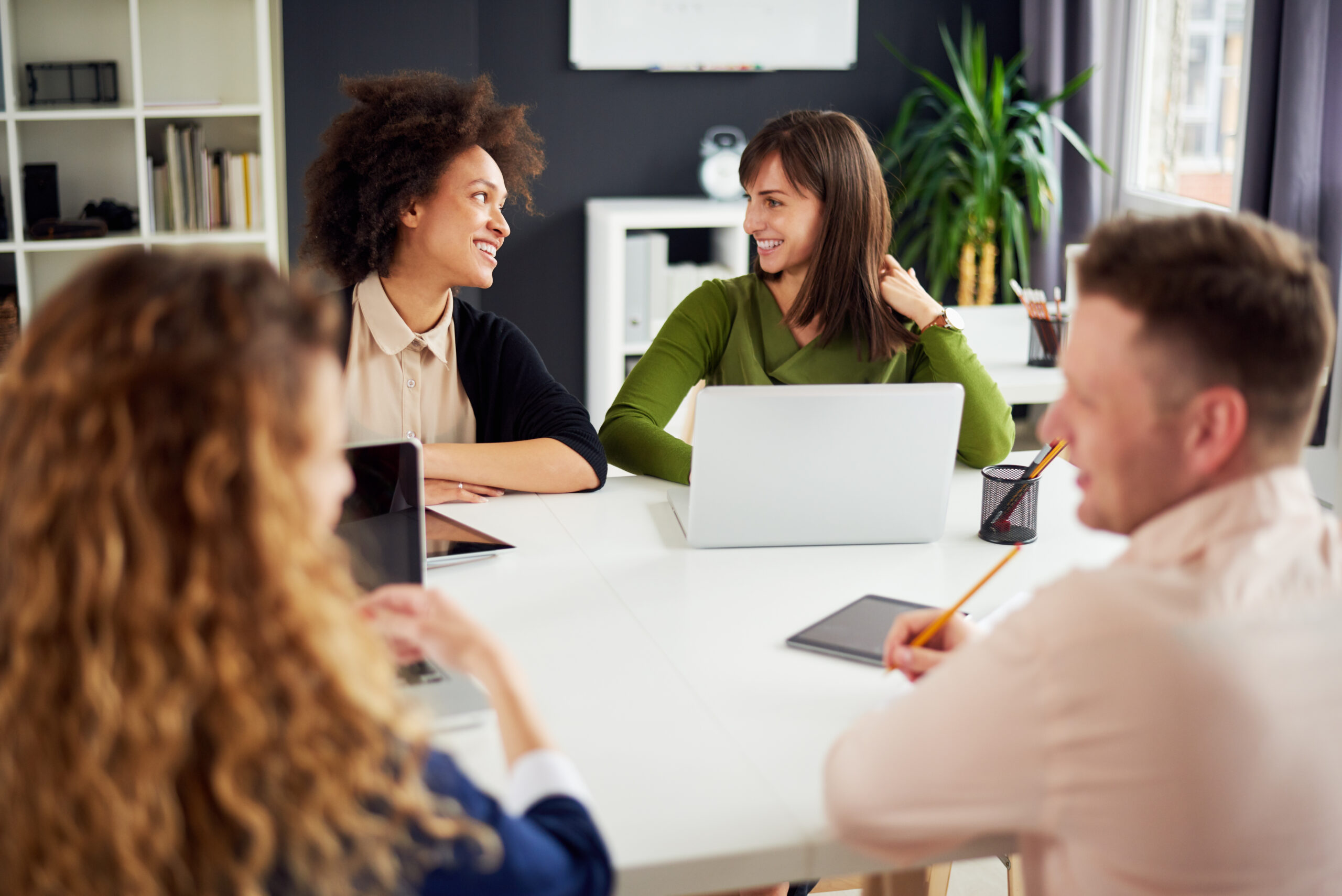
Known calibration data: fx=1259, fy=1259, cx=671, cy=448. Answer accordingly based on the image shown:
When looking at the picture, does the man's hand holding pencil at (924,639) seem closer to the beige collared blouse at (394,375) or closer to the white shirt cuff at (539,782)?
the white shirt cuff at (539,782)

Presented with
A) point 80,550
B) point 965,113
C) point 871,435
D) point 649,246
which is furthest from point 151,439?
point 965,113

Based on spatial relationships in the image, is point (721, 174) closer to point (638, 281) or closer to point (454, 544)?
point (638, 281)

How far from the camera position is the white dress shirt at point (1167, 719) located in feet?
2.71

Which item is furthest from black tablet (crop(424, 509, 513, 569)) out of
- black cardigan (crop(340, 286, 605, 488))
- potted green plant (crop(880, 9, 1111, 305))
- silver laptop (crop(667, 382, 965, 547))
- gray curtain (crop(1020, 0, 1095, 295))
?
gray curtain (crop(1020, 0, 1095, 295))

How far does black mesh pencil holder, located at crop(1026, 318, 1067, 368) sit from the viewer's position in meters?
3.16

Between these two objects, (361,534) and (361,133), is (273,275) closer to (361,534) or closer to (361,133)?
(361,534)

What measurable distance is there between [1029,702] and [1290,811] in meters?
0.19

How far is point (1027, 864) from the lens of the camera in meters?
0.96

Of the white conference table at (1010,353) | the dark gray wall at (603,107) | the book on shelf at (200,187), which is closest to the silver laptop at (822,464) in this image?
the white conference table at (1010,353)

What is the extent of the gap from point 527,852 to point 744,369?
1.46 metres

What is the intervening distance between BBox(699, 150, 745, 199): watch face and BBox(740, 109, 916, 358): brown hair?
2.07 metres

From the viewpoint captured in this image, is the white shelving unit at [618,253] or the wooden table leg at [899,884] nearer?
the wooden table leg at [899,884]

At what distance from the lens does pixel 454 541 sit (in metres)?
1.59

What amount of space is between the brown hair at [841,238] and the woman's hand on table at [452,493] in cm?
65
